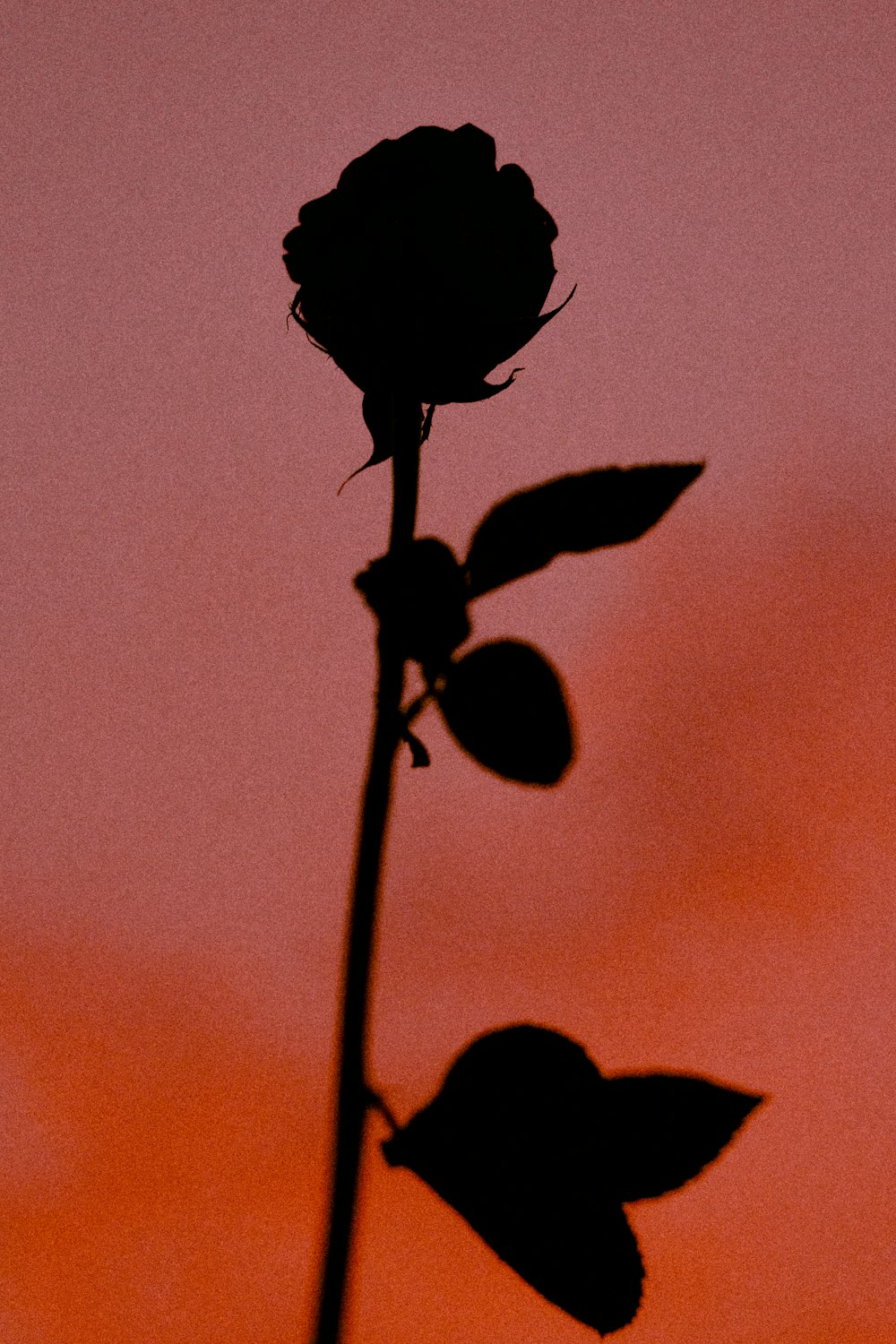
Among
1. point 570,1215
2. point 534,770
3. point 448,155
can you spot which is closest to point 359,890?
point 534,770

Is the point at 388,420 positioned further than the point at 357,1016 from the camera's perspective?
Yes

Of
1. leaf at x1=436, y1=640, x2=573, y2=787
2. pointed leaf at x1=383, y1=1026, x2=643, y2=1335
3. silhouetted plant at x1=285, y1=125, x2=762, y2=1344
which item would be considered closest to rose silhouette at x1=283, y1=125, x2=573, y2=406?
silhouetted plant at x1=285, y1=125, x2=762, y2=1344

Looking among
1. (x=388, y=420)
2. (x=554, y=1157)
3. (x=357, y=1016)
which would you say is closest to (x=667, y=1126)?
(x=554, y=1157)

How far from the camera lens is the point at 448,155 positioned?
0.58 meters

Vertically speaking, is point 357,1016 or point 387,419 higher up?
point 387,419

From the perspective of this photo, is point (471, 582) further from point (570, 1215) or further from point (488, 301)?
point (570, 1215)

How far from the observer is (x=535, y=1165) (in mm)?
523

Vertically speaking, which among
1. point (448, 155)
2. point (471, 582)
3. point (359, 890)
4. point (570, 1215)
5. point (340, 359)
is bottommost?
point (570, 1215)

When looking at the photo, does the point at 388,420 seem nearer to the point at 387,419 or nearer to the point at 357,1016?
the point at 387,419

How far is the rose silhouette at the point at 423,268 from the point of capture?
0.55 meters

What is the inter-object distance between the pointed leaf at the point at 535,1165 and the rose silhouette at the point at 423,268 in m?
0.30

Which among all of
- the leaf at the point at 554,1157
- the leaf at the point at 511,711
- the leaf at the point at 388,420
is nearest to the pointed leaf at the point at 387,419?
the leaf at the point at 388,420

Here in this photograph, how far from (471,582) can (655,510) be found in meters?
0.09

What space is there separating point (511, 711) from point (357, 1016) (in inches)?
5.3
